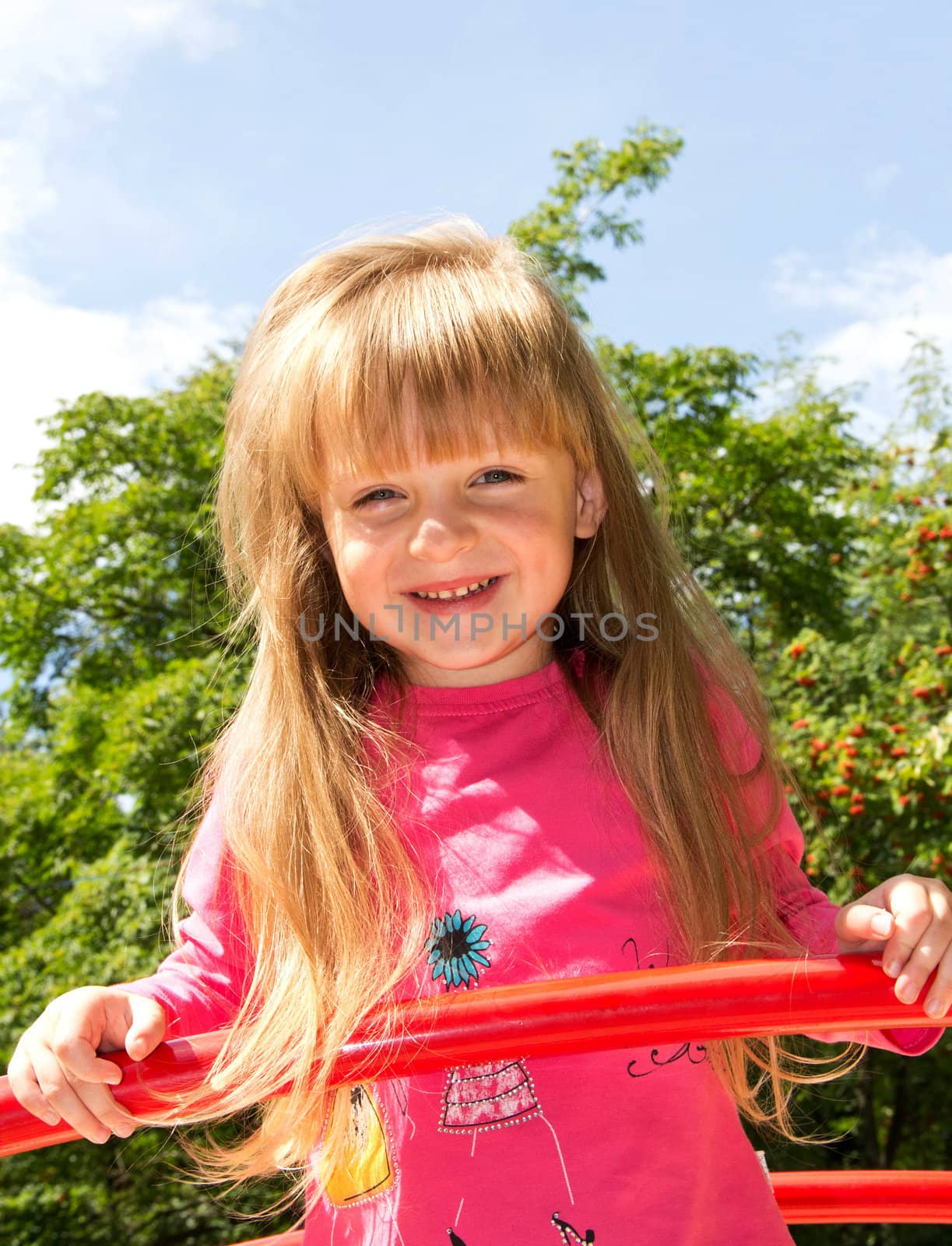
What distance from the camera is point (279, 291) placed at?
1.79m

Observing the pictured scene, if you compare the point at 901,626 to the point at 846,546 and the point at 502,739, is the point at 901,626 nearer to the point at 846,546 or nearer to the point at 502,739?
the point at 846,546

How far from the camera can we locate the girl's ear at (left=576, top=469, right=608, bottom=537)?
1737 mm

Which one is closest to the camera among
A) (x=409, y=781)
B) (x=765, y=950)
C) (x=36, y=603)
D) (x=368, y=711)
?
(x=765, y=950)

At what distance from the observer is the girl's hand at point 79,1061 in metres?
1.08

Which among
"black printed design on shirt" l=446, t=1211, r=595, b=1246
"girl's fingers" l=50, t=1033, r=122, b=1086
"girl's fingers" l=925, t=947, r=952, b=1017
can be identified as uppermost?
"girl's fingers" l=50, t=1033, r=122, b=1086

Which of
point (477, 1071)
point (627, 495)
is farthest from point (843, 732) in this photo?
point (477, 1071)

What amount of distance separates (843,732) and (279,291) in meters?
4.31

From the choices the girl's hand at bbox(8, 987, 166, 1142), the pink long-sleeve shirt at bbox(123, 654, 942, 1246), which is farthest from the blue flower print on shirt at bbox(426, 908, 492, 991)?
the girl's hand at bbox(8, 987, 166, 1142)

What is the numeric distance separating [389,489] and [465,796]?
1.39ft

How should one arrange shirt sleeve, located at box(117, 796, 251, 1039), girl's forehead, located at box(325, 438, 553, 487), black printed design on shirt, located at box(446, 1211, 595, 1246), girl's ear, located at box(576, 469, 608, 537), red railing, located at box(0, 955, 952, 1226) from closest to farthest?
red railing, located at box(0, 955, 952, 1226), black printed design on shirt, located at box(446, 1211, 595, 1246), shirt sleeve, located at box(117, 796, 251, 1039), girl's forehead, located at box(325, 438, 553, 487), girl's ear, located at box(576, 469, 608, 537)

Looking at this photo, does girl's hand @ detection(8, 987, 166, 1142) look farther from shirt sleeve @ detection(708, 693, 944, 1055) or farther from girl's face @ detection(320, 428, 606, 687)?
shirt sleeve @ detection(708, 693, 944, 1055)

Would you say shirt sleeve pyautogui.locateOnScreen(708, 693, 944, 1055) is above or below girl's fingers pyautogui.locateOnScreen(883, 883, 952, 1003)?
above

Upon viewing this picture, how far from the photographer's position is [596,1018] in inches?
40.2

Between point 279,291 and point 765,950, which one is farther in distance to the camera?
point 279,291
